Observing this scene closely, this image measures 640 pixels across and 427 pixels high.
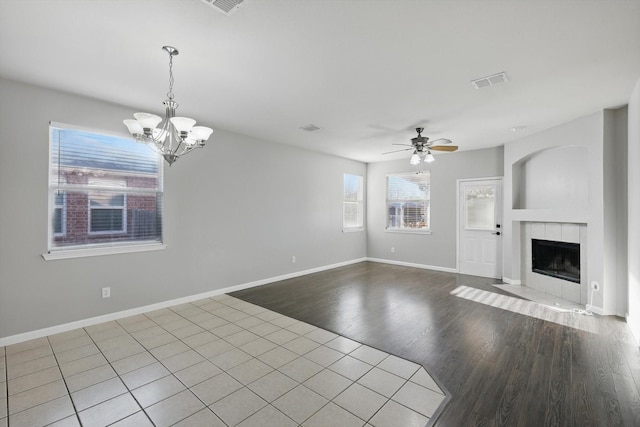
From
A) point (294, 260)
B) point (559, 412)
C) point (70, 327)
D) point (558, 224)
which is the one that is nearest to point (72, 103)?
point (70, 327)

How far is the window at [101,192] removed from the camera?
3.37 meters

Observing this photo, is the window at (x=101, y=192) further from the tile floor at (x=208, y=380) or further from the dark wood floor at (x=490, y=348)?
the dark wood floor at (x=490, y=348)

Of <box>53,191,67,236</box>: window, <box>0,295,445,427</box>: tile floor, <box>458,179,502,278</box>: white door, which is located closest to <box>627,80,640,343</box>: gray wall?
<box>458,179,502,278</box>: white door

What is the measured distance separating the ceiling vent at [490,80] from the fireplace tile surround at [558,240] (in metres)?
2.84

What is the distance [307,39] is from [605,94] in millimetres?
3511

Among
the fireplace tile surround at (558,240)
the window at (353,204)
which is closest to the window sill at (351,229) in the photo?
the window at (353,204)

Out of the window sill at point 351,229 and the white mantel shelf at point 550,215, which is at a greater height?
the white mantel shelf at point 550,215

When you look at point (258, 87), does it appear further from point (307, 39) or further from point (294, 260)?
point (294, 260)

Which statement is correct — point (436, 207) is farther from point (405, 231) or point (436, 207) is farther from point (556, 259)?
point (556, 259)

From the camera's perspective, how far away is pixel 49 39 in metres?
2.32

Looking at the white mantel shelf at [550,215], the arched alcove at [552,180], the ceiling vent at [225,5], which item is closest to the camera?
the ceiling vent at [225,5]

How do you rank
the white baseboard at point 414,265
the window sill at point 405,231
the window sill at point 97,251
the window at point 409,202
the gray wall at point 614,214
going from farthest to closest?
the window at point 409,202
the window sill at point 405,231
the white baseboard at point 414,265
the gray wall at point 614,214
the window sill at point 97,251

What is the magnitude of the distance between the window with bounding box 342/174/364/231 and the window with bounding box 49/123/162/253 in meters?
4.41

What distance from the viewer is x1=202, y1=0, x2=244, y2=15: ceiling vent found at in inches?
74.2
